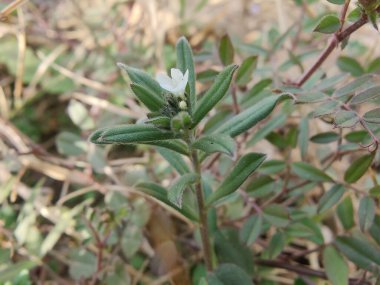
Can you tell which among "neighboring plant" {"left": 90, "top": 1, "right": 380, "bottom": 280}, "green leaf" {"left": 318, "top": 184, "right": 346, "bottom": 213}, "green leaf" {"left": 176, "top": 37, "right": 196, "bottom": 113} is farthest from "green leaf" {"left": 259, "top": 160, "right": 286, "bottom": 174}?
"green leaf" {"left": 176, "top": 37, "right": 196, "bottom": 113}

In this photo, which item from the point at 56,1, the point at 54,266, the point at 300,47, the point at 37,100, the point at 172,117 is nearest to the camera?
the point at 172,117

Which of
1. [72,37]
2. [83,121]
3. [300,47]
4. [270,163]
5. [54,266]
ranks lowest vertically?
[54,266]

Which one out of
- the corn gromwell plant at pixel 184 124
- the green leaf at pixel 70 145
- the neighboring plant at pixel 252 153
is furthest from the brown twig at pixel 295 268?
the green leaf at pixel 70 145

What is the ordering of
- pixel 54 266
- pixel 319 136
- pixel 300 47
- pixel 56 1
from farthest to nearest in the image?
pixel 56 1, pixel 300 47, pixel 54 266, pixel 319 136

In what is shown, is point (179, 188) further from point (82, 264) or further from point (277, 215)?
point (82, 264)

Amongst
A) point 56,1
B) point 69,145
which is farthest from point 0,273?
point 56,1

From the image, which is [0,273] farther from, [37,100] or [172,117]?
[37,100]

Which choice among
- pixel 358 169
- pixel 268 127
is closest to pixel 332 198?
pixel 358 169
